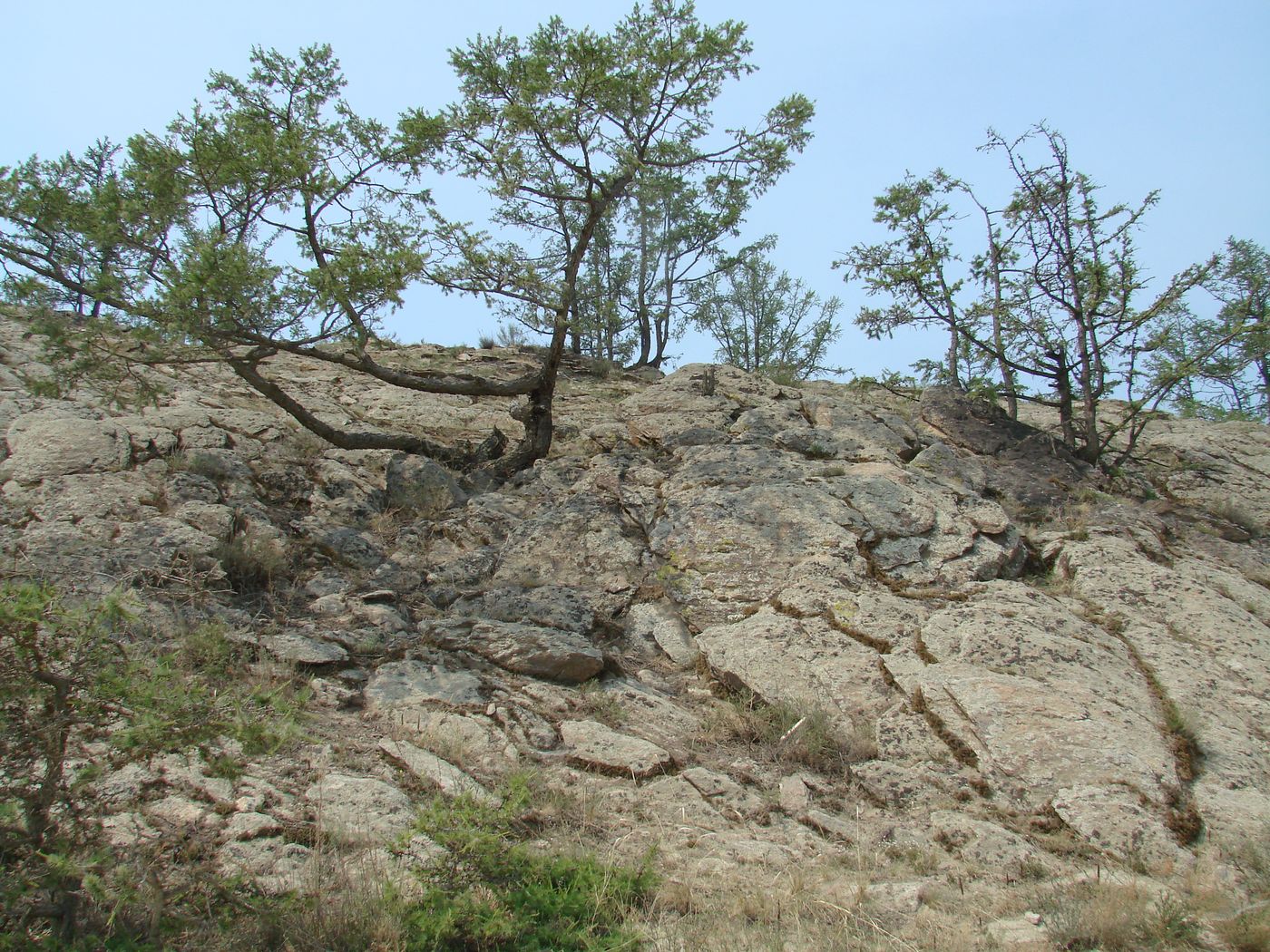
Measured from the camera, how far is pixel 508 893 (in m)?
3.57

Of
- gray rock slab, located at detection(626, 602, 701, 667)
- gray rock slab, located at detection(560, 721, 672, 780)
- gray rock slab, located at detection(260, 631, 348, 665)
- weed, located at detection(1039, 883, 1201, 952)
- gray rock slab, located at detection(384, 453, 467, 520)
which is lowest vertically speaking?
gray rock slab, located at detection(560, 721, 672, 780)

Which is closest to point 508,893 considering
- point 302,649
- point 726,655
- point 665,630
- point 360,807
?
point 360,807

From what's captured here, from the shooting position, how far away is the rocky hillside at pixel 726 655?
396cm

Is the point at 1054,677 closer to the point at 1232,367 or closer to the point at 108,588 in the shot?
the point at 108,588

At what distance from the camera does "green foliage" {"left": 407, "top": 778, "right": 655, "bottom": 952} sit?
3.36 meters

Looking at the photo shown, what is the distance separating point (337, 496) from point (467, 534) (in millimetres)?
1674

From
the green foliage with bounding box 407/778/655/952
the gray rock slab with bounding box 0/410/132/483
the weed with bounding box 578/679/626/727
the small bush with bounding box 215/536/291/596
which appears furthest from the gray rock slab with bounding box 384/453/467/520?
the green foliage with bounding box 407/778/655/952

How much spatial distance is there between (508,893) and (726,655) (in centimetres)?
322

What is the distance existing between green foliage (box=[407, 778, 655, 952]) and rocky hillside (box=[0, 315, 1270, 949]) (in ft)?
0.62

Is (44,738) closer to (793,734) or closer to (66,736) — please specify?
(66,736)

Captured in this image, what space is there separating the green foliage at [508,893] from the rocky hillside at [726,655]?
0.62 feet

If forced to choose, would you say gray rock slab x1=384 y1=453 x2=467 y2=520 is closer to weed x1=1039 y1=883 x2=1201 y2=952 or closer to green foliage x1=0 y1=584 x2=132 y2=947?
green foliage x1=0 y1=584 x2=132 y2=947

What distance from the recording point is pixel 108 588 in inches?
237

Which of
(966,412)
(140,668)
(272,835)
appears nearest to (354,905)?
(272,835)
